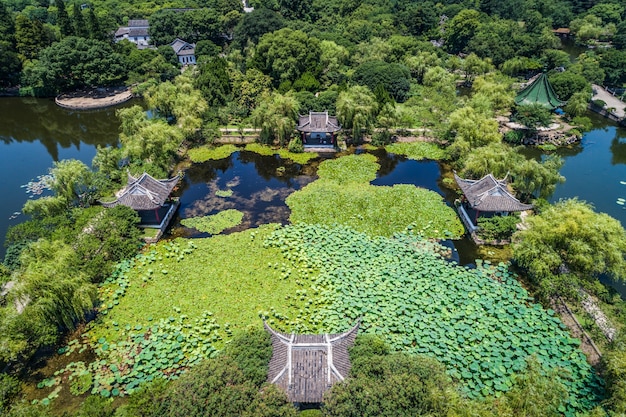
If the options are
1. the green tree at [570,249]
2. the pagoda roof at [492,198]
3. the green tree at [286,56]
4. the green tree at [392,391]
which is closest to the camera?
the green tree at [392,391]

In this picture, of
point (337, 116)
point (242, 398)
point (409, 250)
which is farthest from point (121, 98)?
point (242, 398)

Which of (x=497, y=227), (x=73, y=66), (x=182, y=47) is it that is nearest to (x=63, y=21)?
(x=73, y=66)

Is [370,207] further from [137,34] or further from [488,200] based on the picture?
[137,34]

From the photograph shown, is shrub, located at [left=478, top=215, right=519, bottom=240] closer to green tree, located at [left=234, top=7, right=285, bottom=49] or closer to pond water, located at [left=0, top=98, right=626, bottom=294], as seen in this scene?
pond water, located at [left=0, top=98, right=626, bottom=294]

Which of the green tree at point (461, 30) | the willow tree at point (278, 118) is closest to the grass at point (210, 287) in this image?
the willow tree at point (278, 118)

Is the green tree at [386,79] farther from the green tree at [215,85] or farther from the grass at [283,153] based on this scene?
the green tree at [215,85]
